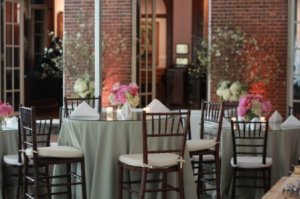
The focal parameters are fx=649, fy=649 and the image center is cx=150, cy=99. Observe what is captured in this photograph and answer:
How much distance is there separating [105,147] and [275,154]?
224 centimetres

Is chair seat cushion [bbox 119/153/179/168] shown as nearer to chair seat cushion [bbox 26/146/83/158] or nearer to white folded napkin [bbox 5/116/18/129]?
chair seat cushion [bbox 26/146/83/158]

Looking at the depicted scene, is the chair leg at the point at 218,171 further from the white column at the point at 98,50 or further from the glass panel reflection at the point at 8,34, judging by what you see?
the glass panel reflection at the point at 8,34

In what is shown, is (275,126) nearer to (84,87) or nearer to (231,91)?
(231,91)

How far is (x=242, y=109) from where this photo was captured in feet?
25.3

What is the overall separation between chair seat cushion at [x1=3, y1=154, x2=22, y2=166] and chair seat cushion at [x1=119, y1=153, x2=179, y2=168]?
1.45 meters

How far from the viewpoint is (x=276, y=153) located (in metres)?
7.50

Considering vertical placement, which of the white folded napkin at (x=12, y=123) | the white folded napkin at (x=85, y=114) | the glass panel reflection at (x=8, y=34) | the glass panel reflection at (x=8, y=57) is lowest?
the white folded napkin at (x=12, y=123)

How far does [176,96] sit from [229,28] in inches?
272

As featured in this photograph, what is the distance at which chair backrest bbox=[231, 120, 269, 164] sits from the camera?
23.9ft

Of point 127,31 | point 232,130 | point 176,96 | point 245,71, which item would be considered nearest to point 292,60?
point 245,71

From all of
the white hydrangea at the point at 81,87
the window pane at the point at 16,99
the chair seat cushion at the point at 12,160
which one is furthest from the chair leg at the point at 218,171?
the window pane at the point at 16,99

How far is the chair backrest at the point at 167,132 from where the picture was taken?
6148mm

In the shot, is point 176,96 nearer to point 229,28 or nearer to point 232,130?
point 229,28

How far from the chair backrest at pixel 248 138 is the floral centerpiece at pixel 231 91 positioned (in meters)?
2.80
